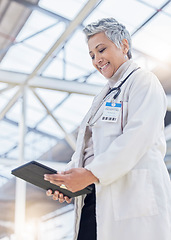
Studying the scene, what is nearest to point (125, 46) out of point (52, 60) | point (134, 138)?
point (134, 138)

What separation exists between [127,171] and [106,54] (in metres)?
0.73

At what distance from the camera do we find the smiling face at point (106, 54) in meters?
2.24

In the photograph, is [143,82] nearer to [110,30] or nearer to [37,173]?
[110,30]

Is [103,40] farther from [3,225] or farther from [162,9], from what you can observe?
[3,225]

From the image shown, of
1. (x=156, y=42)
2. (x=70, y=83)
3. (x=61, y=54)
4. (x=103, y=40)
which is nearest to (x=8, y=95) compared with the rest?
(x=61, y=54)

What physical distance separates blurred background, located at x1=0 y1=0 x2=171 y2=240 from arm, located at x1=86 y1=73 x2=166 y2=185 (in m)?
4.36

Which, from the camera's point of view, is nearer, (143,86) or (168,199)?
(168,199)

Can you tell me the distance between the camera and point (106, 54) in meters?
2.24

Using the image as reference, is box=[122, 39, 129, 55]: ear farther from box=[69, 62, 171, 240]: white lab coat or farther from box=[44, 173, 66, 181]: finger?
box=[44, 173, 66, 181]: finger

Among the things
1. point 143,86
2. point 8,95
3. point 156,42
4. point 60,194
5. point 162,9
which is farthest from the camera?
point 8,95

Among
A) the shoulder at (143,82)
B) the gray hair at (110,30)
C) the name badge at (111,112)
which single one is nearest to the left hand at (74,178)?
the name badge at (111,112)

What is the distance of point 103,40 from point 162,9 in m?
5.00

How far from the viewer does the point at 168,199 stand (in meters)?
1.86

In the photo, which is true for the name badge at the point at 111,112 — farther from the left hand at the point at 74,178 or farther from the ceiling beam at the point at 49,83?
the ceiling beam at the point at 49,83
